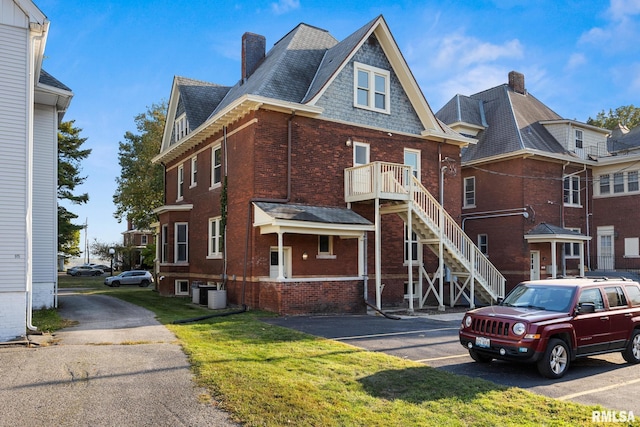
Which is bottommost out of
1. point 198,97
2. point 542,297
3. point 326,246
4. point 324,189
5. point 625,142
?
point 542,297

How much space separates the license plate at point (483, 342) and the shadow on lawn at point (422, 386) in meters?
1.04

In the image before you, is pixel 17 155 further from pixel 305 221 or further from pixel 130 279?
pixel 130 279

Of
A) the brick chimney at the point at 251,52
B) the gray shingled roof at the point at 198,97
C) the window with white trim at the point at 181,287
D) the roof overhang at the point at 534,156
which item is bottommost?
the window with white trim at the point at 181,287

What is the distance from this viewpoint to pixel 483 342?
30.7ft

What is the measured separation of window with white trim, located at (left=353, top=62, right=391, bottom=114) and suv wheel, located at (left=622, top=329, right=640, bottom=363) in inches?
539

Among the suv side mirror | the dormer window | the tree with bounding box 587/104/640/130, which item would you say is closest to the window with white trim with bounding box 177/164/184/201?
the dormer window

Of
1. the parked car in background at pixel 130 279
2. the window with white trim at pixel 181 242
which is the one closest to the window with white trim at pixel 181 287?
the window with white trim at pixel 181 242

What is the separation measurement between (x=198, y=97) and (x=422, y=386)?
2260cm

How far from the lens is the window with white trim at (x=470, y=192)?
100ft

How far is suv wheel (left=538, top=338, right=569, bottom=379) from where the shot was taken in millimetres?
8758

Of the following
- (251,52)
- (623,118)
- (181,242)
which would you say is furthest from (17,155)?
(623,118)

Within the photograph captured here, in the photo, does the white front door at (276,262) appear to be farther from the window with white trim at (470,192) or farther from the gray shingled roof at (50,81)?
the window with white trim at (470,192)

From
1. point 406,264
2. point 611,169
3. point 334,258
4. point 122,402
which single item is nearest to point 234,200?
point 334,258

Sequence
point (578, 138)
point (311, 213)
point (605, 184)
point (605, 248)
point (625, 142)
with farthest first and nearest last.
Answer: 1. point (625, 142)
2. point (578, 138)
3. point (605, 184)
4. point (605, 248)
5. point (311, 213)
